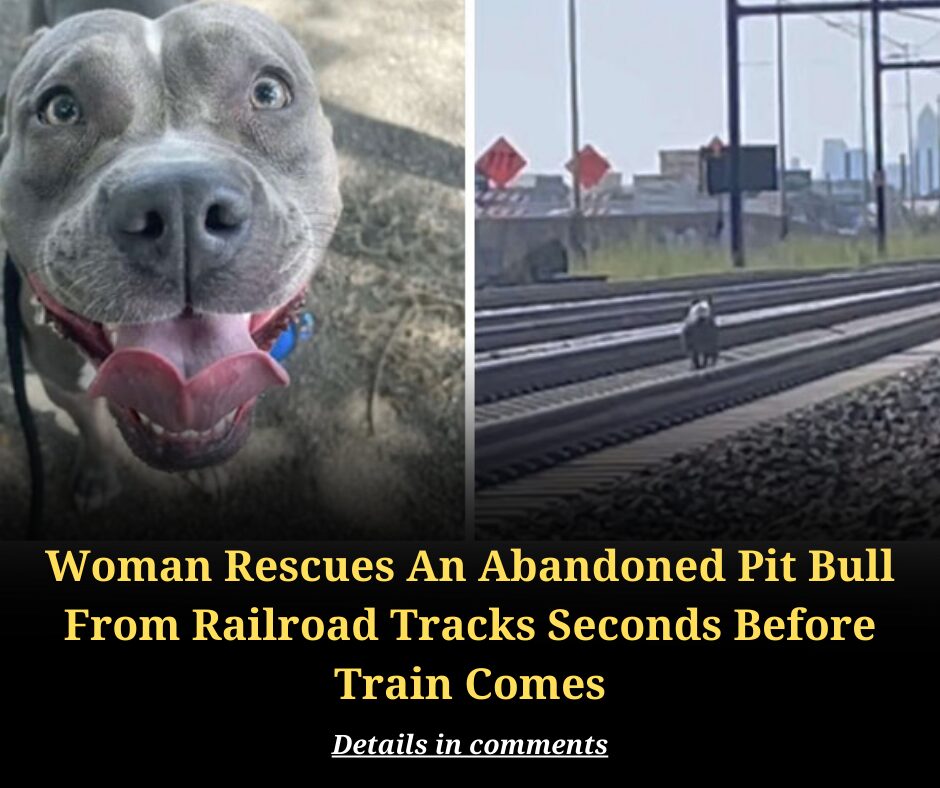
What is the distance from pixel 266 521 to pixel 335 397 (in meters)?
0.30

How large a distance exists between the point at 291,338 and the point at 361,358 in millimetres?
153

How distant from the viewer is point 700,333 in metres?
5.28

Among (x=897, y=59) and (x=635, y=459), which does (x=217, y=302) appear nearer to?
(x=635, y=459)

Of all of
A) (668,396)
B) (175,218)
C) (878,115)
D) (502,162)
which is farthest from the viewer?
(878,115)

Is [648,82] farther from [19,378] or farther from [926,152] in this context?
[19,378]

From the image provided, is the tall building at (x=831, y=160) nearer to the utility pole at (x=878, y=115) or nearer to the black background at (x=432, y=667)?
the utility pole at (x=878, y=115)

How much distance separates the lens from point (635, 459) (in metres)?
5.16

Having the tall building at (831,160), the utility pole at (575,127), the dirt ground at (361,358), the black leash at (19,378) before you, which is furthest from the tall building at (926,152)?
the black leash at (19,378)

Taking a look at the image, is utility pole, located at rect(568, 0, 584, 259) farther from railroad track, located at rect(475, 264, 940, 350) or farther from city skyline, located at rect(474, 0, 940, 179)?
railroad track, located at rect(475, 264, 940, 350)

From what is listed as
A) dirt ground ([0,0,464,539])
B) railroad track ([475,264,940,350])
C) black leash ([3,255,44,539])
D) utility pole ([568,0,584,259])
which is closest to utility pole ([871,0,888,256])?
railroad track ([475,264,940,350])

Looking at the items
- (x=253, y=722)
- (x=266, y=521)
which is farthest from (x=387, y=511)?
(x=253, y=722)

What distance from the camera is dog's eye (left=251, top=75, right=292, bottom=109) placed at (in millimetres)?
5207

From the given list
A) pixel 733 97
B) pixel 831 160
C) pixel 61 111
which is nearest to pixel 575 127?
pixel 733 97

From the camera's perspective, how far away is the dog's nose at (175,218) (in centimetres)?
502
